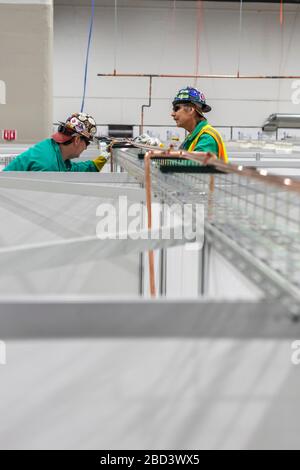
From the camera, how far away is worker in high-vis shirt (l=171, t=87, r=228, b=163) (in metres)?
2.59

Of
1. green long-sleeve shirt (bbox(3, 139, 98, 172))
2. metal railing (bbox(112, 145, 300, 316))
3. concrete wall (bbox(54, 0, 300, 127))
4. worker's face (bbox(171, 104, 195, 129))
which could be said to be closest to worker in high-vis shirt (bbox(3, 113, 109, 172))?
green long-sleeve shirt (bbox(3, 139, 98, 172))

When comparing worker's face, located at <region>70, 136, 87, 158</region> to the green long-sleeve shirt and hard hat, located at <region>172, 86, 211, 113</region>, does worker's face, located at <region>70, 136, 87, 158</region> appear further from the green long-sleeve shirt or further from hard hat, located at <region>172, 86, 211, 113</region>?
hard hat, located at <region>172, 86, 211, 113</region>

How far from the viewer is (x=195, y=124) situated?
9.40 feet

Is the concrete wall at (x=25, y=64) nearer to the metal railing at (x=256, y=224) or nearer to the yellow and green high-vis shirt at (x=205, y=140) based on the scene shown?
the yellow and green high-vis shirt at (x=205, y=140)

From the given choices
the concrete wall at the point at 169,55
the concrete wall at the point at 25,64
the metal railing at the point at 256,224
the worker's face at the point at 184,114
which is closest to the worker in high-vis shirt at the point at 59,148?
the worker's face at the point at 184,114

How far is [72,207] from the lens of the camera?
1.70 meters

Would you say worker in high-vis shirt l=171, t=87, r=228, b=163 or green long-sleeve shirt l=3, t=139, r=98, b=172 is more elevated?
worker in high-vis shirt l=171, t=87, r=228, b=163

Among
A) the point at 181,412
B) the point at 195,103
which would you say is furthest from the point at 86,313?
the point at 195,103

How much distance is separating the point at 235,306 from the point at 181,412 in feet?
0.44

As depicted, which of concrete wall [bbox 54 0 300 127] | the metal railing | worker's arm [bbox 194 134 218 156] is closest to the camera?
the metal railing

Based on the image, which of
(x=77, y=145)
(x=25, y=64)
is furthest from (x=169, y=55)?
(x=77, y=145)

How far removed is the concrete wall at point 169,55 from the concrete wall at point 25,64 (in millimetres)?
4500

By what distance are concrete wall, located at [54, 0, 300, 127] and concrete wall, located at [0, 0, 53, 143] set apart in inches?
177

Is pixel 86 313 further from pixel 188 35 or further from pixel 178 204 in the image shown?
pixel 188 35
